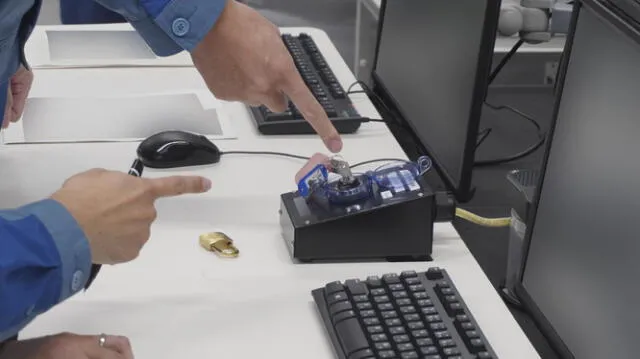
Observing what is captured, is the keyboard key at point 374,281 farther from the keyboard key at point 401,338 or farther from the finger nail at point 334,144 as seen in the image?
the finger nail at point 334,144

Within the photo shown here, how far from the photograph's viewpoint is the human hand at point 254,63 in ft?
4.03

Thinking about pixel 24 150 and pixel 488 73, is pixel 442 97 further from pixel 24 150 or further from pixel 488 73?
pixel 24 150

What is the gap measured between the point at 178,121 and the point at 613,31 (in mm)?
858

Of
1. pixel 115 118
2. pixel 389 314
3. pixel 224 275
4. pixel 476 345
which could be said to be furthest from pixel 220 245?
pixel 115 118

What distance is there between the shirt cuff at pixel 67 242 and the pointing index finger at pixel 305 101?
1.28 ft

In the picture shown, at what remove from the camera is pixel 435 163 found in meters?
1.40

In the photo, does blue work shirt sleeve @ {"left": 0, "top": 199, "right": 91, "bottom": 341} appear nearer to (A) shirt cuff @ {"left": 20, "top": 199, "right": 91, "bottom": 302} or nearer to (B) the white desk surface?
(A) shirt cuff @ {"left": 20, "top": 199, "right": 91, "bottom": 302}

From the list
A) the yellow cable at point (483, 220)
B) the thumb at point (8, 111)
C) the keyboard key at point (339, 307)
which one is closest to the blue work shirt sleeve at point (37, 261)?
the keyboard key at point (339, 307)

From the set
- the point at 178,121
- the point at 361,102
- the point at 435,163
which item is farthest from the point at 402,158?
the point at 178,121

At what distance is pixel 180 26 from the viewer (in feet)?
4.13

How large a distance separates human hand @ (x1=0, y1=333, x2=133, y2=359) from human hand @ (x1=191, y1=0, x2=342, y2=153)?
0.42m

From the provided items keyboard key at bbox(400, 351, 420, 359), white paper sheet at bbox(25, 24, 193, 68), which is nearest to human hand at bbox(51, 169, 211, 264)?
keyboard key at bbox(400, 351, 420, 359)

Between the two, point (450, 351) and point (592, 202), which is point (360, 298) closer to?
point (450, 351)

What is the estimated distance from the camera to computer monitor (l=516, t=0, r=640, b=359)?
2.90 ft
